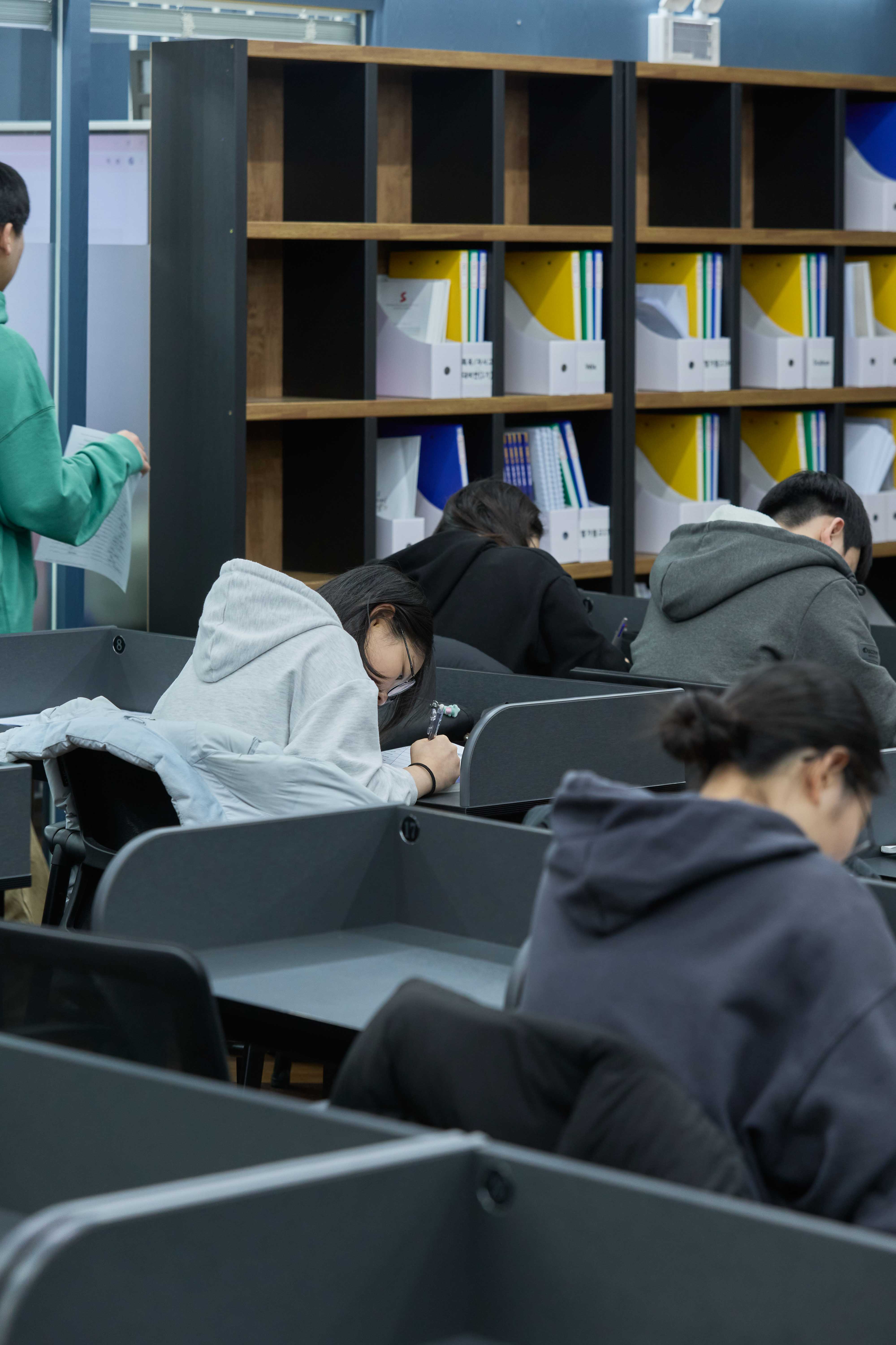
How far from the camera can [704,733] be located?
136 cm

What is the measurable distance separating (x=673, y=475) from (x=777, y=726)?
3.68 m

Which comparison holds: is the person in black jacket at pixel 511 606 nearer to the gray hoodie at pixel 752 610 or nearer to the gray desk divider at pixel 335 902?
the gray hoodie at pixel 752 610

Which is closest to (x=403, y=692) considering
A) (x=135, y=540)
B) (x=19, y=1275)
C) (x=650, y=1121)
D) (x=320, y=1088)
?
(x=320, y=1088)

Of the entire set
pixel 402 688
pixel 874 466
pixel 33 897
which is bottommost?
pixel 33 897

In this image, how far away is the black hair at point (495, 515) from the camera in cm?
375

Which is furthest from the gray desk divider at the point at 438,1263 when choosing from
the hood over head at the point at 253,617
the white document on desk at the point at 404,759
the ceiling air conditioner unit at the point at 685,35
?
the ceiling air conditioner unit at the point at 685,35

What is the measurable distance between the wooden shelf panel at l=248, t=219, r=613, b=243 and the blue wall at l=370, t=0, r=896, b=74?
2.01 feet

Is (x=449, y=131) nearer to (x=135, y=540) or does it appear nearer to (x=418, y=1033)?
(x=135, y=540)

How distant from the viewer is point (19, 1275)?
810mm

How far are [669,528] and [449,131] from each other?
1241mm

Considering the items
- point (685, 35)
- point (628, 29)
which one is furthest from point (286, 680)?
point (628, 29)

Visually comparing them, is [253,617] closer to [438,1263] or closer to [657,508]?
[438,1263]

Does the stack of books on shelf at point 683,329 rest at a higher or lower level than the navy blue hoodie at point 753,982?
higher

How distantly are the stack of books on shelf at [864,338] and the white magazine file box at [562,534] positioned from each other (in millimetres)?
1087
